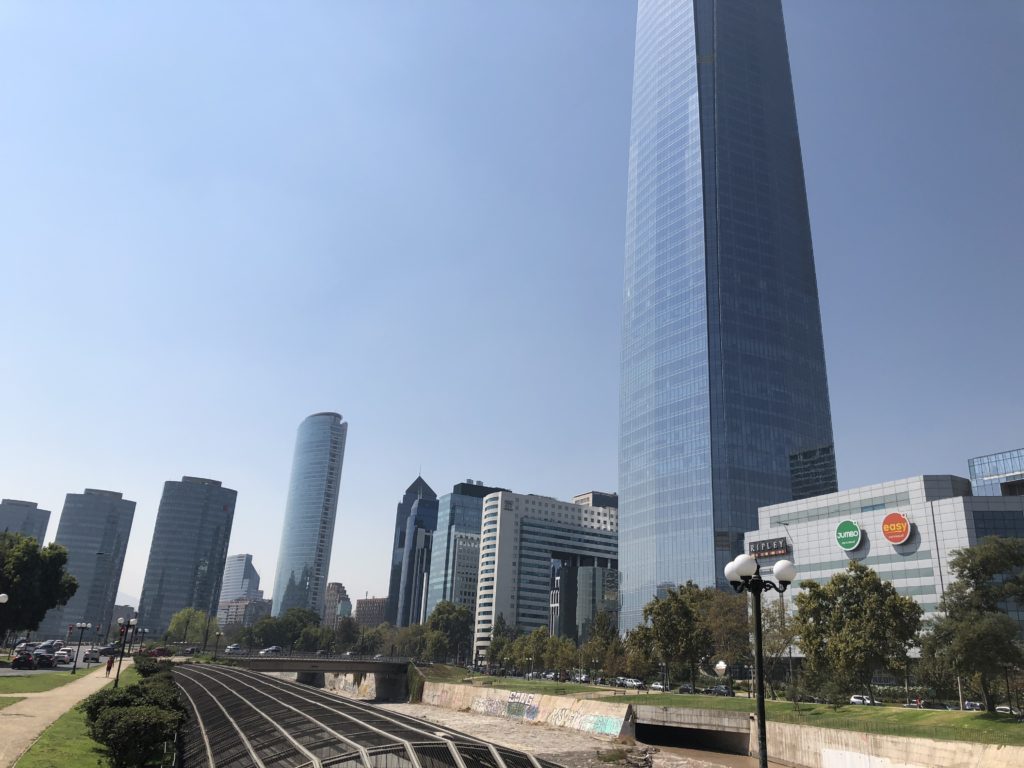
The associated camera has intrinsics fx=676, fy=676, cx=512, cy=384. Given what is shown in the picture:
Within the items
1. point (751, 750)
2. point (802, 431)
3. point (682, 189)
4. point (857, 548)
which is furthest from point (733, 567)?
point (682, 189)

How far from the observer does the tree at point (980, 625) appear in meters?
54.8

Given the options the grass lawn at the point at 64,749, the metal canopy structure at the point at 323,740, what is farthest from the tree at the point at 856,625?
the grass lawn at the point at 64,749

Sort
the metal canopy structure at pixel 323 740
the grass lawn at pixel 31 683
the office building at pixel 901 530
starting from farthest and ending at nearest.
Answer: the office building at pixel 901 530, the grass lawn at pixel 31 683, the metal canopy structure at pixel 323 740

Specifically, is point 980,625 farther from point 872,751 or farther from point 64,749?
point 64,749

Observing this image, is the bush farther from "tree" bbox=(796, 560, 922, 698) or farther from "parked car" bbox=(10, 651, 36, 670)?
"parked car" bbox=(10, 651, 36, 670)

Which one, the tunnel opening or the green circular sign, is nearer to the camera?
the tunnel opening

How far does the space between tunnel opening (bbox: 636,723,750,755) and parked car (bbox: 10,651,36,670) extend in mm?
72945

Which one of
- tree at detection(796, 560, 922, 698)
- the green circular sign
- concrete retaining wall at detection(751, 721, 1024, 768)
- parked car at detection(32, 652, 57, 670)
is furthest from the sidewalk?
the green circular sign

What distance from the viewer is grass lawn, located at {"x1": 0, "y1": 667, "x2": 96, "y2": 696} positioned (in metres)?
55.4

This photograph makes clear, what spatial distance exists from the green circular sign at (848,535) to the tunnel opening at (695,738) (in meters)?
56.7

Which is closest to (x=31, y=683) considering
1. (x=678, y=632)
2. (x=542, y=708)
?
Answer: (x=542, y=708)

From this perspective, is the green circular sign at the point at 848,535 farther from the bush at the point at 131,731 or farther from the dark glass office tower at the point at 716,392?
the bush at the point at 131,731

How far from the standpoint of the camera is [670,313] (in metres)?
193

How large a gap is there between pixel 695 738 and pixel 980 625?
30524mm
